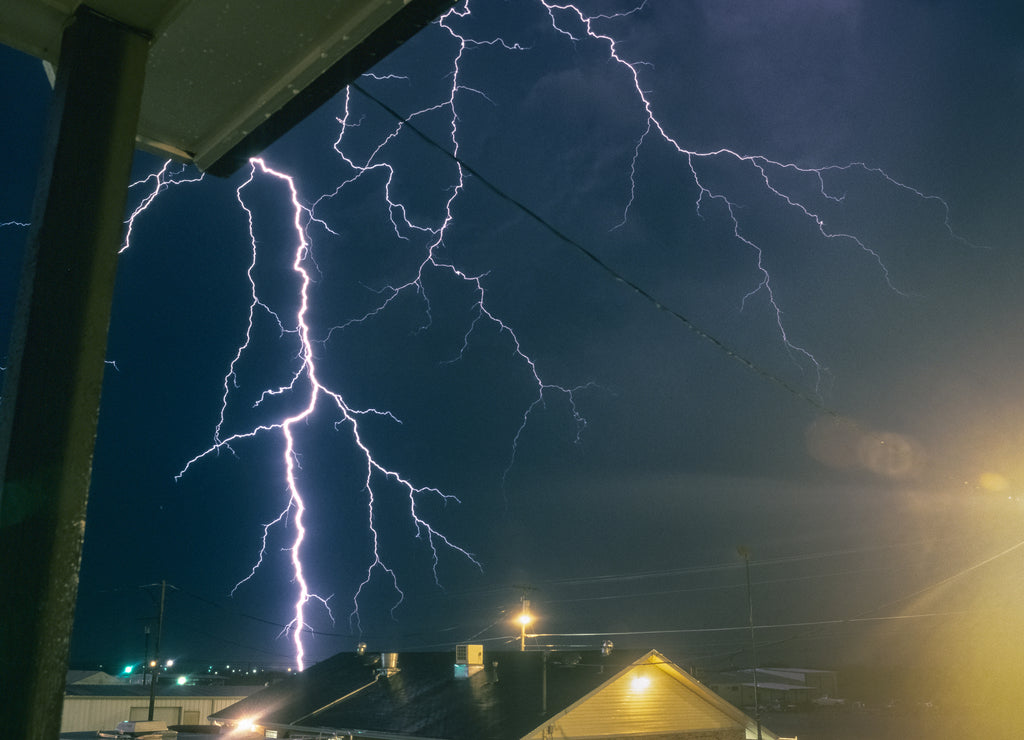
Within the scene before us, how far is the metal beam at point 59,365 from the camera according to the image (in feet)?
4.13

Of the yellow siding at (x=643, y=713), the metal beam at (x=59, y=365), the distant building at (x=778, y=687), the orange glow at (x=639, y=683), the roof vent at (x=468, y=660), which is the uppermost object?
the metal beam at (x=59, y=365)

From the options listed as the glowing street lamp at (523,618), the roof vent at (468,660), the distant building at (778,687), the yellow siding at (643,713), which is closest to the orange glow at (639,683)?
the yellow siding at (643,713)

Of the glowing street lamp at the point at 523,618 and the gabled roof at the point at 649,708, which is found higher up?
the glowing street lamp at the point at 523,618

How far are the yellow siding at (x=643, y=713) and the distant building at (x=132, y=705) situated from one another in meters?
18.6

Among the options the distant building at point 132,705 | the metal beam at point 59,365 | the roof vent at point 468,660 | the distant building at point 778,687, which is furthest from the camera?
the distant building at point 778,687

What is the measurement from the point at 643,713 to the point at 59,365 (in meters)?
18.0

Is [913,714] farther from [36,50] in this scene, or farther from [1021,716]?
[36,50]

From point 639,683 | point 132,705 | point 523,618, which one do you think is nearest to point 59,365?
point 639,683

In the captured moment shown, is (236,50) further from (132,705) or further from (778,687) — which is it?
(778,687)

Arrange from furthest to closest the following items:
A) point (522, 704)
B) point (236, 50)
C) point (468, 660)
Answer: point (468, 660) → point (522, 704) → point (236, 50)

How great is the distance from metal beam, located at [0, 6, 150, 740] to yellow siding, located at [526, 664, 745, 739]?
51.0 feet

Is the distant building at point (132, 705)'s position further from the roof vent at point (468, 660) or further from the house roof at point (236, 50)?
the house roof at point (236, 50)

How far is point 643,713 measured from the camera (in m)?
17.2

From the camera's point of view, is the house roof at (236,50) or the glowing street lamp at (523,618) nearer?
the house roof at (236,50)
